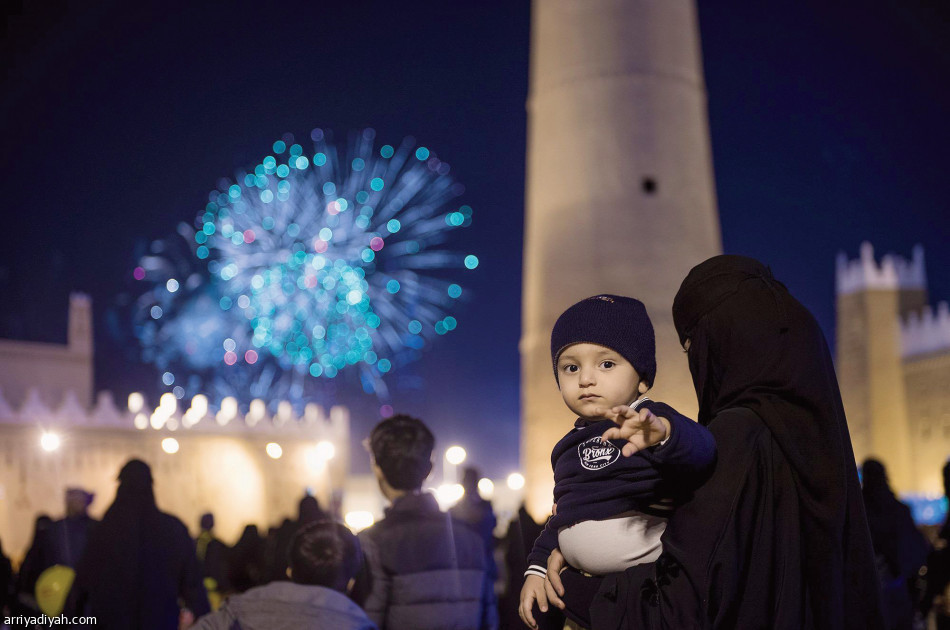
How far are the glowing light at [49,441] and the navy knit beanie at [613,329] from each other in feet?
56.0

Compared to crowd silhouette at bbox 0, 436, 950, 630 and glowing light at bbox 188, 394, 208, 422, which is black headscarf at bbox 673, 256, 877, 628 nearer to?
crowd silhouette at bbox 0, 436, 950, 630

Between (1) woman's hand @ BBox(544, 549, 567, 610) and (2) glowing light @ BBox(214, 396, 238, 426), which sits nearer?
(1) woman's hand @ BBox(544, 549, 567, 610)

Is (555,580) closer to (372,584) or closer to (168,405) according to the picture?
(372,584)

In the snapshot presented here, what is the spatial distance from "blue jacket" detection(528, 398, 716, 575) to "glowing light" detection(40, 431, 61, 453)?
673 inches

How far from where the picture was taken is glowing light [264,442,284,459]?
2094 cm

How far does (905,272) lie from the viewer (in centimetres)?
2192

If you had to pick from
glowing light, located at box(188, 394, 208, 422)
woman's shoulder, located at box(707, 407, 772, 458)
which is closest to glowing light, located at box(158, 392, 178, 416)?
glowing light, located at box(188, 394, 208, 422)

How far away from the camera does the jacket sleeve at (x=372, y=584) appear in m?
3.66

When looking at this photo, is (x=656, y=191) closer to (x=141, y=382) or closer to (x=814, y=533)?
(x=814, y=533)

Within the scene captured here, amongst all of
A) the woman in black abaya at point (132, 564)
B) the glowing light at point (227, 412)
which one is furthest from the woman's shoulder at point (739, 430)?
the glowing light at point (227, 412)

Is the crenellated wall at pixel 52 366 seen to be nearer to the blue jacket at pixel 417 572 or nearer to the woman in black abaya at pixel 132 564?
the woman in black abaya at pixel 132 564

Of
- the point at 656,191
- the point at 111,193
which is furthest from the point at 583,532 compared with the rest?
the point at 111,193

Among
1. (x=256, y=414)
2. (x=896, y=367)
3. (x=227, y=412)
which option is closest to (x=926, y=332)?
(x=896, y=367)

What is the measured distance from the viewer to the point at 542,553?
7.47ft
